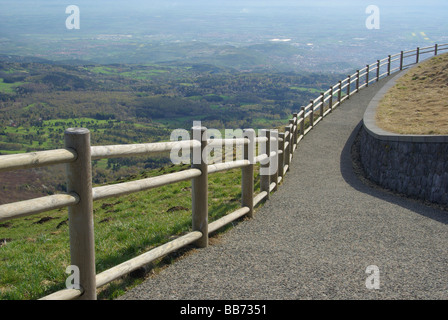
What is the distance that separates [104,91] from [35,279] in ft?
631

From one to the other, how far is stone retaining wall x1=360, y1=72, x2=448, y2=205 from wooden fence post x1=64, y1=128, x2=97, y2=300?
7.81 meters

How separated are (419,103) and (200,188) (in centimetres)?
1642

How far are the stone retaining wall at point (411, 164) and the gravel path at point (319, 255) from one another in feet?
1.64

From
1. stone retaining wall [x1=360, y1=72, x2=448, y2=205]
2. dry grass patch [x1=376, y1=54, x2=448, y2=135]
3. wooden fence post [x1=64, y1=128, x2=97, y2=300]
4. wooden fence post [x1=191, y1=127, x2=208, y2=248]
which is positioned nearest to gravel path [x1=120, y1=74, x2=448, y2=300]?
wooden fence post [x1=191, y1=127, x2=208, y2=248]

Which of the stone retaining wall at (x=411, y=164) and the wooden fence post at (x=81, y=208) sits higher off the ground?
the wooden fence post at (x=81, y=208)

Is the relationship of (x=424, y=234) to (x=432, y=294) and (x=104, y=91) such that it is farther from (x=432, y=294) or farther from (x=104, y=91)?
(x=104, y=91)

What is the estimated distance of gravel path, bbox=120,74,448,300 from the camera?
4180mm

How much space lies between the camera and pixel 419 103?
61.6ft

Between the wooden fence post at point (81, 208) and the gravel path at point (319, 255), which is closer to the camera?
the wooden fence post at point (81, 208)

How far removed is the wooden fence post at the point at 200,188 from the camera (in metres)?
5.08

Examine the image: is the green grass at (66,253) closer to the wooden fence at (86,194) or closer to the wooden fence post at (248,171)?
the wooden fence at (86,194)

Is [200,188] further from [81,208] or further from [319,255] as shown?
[81,208]

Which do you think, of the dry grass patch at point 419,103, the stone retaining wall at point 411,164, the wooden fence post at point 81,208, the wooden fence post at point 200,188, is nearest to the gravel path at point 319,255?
the wooden fence post at point 200,188

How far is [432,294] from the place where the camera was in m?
4.21
